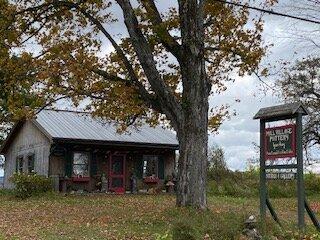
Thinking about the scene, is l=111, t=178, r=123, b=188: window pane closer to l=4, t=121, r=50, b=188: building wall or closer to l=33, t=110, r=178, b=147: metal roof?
l=33, t=110, r=178, b=147: metal roof

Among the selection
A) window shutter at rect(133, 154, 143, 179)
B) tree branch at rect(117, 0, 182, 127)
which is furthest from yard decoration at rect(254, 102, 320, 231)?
window shutter at rect(133, 154, 143, 179)

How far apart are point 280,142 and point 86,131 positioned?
20370mm

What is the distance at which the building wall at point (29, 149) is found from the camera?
31125mm

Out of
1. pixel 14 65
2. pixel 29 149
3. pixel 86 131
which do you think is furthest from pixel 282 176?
pixel 29 149

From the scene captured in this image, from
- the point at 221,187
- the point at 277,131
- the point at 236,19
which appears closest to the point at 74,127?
the point at 221,187

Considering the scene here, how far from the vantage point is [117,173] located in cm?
3212

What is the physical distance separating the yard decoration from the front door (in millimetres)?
18813

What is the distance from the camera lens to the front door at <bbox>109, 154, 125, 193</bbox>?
31712 mm

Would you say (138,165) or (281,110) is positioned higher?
(281,110)

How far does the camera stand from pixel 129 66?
691 inches

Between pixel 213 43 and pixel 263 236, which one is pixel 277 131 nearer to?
pixel 263 236

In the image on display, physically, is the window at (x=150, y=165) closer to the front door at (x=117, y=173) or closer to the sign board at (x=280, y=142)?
the front door at (x=117, y=173)

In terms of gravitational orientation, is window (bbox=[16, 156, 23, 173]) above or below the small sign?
above

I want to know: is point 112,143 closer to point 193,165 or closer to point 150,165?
point 150,165
